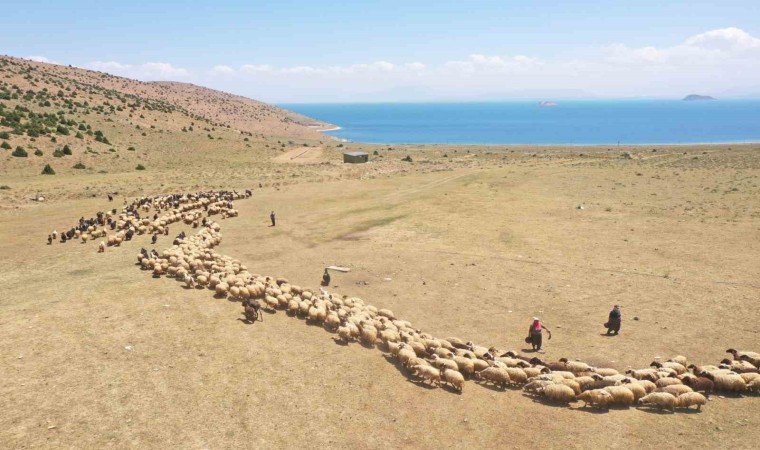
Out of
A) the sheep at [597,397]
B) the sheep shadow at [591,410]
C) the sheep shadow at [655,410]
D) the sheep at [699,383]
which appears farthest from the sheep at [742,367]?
the sheep shadow at [591,410]

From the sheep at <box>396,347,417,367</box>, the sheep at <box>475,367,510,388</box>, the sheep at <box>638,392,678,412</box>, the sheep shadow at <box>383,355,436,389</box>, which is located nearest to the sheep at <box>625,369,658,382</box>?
the sheep at <box>638,392,678,412</box>

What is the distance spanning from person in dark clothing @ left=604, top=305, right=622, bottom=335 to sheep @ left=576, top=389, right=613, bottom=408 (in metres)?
5.14

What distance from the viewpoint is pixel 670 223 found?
3247 cm

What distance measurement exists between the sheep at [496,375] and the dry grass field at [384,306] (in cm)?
33

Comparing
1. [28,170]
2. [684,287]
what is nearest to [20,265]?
[684,287]

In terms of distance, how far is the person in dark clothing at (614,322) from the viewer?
690 inches

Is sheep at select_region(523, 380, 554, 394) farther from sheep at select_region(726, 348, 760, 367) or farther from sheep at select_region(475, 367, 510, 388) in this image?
sheep at select_region(726, 348, 760, 367)

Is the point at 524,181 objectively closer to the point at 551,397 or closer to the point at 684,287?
the point at 684,287

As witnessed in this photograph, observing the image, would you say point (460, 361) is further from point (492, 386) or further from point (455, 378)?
point (492, 386)

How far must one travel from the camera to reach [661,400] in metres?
12.9

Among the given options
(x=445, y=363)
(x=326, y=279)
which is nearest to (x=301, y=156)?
(x=326, y=279)

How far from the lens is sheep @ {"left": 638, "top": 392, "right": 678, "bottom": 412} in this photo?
12906 mm

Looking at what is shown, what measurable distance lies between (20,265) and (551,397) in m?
25.1

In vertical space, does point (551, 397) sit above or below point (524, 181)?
below
